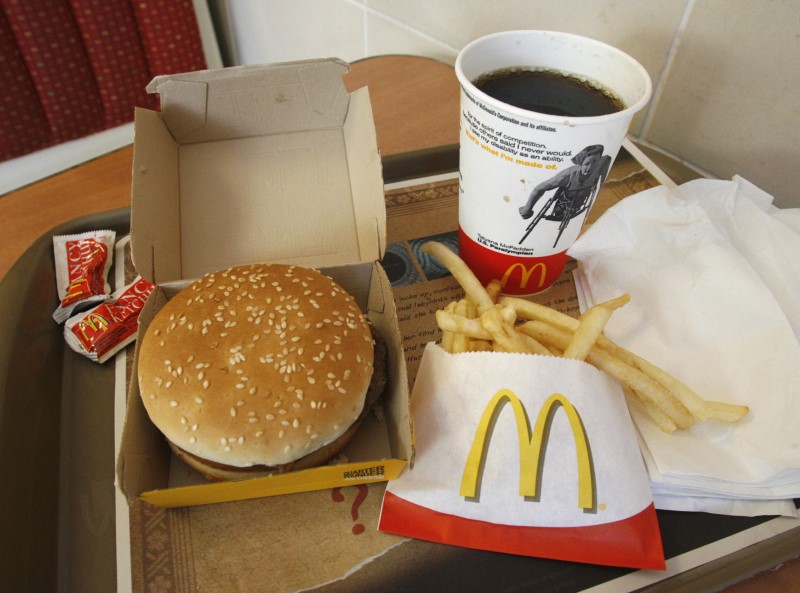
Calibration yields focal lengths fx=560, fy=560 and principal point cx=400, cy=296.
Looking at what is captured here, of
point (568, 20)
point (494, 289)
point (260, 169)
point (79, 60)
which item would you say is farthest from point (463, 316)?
point (79, 60)

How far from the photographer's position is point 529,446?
85cm

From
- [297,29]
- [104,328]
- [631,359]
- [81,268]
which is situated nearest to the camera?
[631,359]

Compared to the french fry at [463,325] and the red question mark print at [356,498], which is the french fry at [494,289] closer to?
the french fry at [463,325]

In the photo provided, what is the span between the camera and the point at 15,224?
1411 mm

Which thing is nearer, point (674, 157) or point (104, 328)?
point (104, 328)

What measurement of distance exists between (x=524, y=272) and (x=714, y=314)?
36cm

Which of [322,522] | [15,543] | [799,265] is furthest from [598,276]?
[15,543]

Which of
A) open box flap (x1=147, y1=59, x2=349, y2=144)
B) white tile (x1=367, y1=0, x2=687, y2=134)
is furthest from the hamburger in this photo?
white tile (x1=367, y1=0, x2=687, y2=134)

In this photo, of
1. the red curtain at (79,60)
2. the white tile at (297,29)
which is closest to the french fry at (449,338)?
the white tile at (297,29)

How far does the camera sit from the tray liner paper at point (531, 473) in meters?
0.84

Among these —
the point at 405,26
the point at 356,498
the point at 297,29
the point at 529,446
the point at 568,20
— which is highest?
the point at 568,20

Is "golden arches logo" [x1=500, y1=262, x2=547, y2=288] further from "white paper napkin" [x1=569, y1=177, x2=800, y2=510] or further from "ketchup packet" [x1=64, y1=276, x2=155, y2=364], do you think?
"ketchup packet" [x1=64, y1=276, x2=155, y2=364]

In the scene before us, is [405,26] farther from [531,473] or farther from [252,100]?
[531,473]

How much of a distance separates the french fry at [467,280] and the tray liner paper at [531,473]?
0.14m
